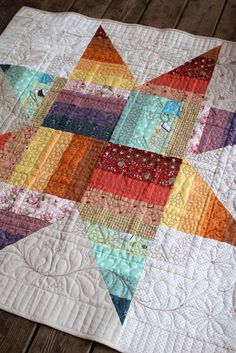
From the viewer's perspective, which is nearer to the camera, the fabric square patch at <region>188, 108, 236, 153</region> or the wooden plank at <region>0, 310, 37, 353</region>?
the wooden plank at <region>0, 310, 37, 353</region>

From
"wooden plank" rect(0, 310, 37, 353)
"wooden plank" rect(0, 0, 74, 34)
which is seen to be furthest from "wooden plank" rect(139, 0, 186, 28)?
"wooden plank" rect(0, 310, 37, 353)

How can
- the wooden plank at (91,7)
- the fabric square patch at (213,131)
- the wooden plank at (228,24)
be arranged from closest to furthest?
the fabric square patch at (213,131) → the wooden plank at (228,24) → the wooden plank at (91,7)

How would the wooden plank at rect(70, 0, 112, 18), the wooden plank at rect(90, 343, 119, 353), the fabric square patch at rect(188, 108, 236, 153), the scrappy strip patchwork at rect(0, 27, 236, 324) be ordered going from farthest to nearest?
the wooden plank at rect(70, 0, 112, 18)
the fabric square patch at rect(188, 108, 236, 153)
the scrappy strip patchwork at rect(0, 27, 236, 324)
the wooden plank at rect(90, 343, 119, 353)

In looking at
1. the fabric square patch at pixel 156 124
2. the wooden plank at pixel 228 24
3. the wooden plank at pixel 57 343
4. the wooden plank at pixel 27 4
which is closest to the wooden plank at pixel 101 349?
the wooden plank at pixel 57 343

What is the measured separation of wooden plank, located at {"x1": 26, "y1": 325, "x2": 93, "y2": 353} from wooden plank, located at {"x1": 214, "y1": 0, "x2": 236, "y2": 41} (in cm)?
113

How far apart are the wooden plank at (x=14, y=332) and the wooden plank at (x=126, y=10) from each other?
114 centimetres

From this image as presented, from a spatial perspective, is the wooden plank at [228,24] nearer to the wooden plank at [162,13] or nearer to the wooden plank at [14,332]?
the wooden plank at [162,13]

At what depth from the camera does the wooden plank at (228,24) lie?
166cm

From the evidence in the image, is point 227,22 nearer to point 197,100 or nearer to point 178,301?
point 197,100

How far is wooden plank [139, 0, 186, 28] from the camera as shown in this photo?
173 cm

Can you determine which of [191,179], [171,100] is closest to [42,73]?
[171,100]

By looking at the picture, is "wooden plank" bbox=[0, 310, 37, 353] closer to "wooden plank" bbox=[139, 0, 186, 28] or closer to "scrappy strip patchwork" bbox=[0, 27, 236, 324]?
"scrappy strip patchwork" bbox=[0, 27, 236, 324]

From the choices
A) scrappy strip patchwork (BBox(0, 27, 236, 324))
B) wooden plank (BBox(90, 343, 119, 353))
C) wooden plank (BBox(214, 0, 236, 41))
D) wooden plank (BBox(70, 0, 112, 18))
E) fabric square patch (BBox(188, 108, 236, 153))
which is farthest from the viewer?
wooden plank (BBox(70, 0, 112, 18))

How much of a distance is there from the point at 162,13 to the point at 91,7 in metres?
0.27
